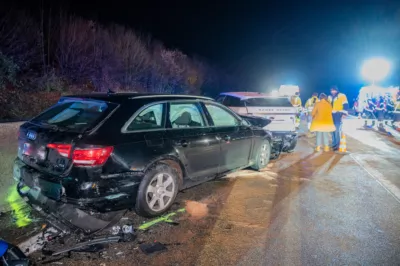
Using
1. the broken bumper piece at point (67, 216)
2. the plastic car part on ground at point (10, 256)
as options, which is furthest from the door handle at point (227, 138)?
the plastic car part on ground at point (10, 256)

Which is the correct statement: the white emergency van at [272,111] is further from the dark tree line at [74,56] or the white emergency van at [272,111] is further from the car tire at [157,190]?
the dark tree line at [74,56]

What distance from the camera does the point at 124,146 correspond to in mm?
3832

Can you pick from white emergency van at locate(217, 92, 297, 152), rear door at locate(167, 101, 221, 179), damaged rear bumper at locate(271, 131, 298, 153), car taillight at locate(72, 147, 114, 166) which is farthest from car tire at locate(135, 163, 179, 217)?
white emergency van at locate(217, 92, 297, 152)

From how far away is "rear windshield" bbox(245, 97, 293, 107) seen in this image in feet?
30.0

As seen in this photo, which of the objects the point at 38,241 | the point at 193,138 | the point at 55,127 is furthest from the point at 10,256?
the point at 193,138

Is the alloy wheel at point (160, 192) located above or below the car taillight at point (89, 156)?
below

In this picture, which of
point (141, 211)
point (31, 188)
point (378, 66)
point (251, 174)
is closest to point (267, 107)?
point (251, 174)

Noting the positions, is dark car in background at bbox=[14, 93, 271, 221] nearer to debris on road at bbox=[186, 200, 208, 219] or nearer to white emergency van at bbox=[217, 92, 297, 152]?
debris on road at bbox=[186, 200, 208, 219]

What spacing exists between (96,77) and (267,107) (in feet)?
42.5

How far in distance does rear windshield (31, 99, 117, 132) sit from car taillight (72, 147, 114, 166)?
0.96ft

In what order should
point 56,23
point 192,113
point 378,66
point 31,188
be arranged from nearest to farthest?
1. point 31,188
2. point 192,113
3. point 56,23
4. point 378,66

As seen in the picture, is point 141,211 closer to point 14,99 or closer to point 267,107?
point 267,107

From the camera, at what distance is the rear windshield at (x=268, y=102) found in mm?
9133

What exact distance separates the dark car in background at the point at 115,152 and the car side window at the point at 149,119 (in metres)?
0.01
